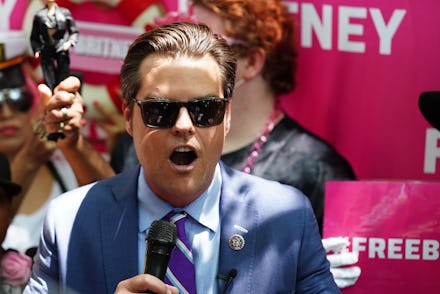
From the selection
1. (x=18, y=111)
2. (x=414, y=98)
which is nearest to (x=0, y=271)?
(x=18, y=111)

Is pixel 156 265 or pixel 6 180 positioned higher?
pixel 156 265

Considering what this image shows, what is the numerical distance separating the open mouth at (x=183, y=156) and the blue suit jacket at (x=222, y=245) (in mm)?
233

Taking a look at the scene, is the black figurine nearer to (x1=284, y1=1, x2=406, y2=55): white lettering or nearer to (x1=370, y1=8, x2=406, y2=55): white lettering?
(x1=284, y1=1, x2=406, y2=55): white lettering

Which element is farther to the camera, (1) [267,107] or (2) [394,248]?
(1) [267,107]

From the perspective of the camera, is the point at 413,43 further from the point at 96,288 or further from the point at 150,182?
the point at 96,288

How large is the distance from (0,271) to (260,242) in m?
1.53

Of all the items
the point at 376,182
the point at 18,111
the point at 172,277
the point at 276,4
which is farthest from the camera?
the point at 18,111

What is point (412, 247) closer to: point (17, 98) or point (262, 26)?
point (262, 26)

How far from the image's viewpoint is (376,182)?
3.39 meters

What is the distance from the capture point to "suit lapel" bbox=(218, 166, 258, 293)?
8.47 ft

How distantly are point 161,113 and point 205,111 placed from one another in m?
0.12

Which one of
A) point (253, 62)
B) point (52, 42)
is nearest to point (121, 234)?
point (52, 42)

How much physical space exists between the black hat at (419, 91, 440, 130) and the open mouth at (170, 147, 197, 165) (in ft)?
3.40

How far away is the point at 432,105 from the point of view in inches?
124
